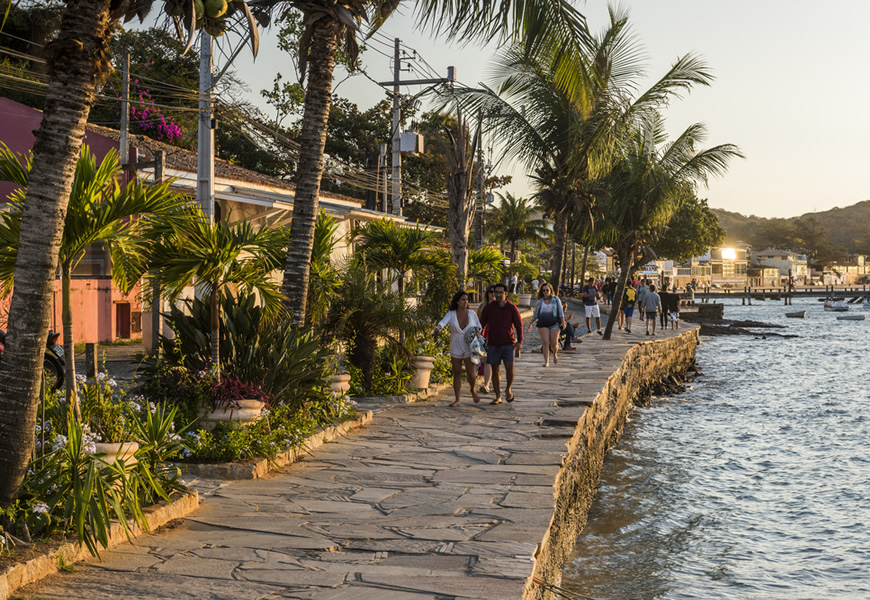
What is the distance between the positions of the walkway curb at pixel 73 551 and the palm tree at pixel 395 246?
7.76m

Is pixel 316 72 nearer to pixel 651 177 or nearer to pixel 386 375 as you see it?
pixel 386 375

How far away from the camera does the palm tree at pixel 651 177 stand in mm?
22875

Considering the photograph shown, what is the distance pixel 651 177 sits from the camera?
76.3 ft

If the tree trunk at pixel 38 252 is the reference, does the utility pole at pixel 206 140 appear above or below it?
above

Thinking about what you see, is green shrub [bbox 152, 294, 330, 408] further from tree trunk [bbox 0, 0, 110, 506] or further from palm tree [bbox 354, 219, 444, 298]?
palm tree [bbox 354, 219, 444, 298]

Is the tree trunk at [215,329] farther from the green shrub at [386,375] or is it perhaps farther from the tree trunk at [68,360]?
the green shrub at [386,375]

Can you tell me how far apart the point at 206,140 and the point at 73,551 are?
1069 centimetres

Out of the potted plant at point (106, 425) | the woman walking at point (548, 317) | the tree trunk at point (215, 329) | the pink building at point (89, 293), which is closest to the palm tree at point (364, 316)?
the tree trunk at point (215, 329)

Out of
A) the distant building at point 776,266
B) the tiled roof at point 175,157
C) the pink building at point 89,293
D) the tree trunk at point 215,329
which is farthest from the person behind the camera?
Answer: the distant building at point 776,266

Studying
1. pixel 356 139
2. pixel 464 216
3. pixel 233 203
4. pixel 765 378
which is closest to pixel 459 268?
pixel 464 216

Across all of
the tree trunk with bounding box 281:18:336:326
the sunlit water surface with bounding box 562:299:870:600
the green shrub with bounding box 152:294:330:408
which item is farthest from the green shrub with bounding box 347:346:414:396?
the sunlit water surface with bounding box 562:299:870:600

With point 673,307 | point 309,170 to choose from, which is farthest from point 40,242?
point 673,307

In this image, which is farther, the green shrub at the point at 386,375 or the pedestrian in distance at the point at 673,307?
the pedestrian in distance at the point at 673,307

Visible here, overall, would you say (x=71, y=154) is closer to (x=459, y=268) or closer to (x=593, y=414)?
(x=593, y=414)
